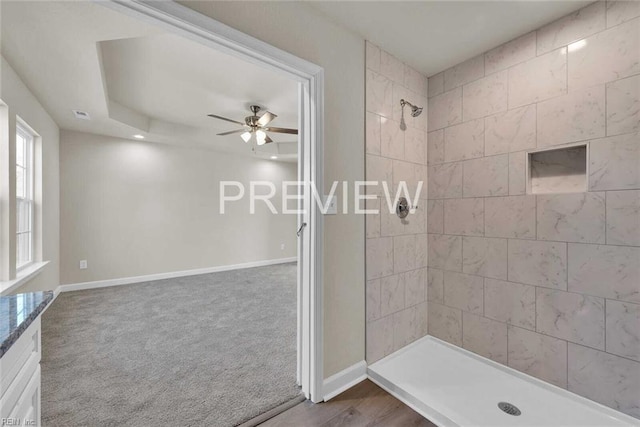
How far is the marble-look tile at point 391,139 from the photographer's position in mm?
2176

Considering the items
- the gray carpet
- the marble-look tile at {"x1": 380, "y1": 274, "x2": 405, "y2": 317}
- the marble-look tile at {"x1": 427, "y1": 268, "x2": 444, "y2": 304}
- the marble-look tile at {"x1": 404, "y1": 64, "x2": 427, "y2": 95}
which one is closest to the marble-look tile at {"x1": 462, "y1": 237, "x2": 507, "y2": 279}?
the marble-look tile at {"x1": 427, "y1": 268, "x2": 444, "y2": 304}

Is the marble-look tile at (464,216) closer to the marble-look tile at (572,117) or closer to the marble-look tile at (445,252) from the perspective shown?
the marble-look tile at (445,252)

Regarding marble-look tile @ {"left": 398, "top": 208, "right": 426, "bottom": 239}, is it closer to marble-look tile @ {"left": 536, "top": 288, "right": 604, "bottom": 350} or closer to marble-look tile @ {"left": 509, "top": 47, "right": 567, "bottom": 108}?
marble-look tile @ {"left": 536, "top": 288, "right": 604, "bottom": 350}

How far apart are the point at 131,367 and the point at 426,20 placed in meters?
3.31

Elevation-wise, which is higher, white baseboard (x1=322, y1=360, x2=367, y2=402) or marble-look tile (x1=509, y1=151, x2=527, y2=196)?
marble-look tile (x1=509, y1=151, x2=527, y2=196)

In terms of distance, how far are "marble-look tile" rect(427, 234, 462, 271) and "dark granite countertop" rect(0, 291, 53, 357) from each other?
2570mm

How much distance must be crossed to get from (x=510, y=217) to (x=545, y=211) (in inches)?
8.5

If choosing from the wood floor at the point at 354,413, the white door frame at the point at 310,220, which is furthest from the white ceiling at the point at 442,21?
the wood floor at the point at 354,413

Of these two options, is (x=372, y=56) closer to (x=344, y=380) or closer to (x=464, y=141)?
(x=464, y=141)

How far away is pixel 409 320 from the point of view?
2.40 metres

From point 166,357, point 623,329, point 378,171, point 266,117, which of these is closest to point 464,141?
point 378,171

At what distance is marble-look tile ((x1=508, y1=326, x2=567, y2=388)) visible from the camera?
71.9 inches

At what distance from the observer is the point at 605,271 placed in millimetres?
1657

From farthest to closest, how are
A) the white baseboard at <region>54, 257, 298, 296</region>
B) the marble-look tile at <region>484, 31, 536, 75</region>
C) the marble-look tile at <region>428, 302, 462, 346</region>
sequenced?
the white baseboard at <region>54, 257, 298, 296</region> → the marble-look tile at <region>428, 302, 462, 346</region> → the marble-look tile at <region>484, 31, 536, 75</region>
